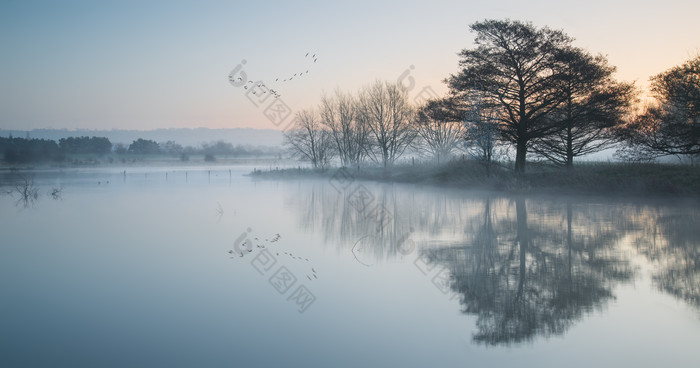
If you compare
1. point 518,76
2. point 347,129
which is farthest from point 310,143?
point 518,76

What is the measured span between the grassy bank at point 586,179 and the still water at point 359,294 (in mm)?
7243

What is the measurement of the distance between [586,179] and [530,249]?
1491 cm

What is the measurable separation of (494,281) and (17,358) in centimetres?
606

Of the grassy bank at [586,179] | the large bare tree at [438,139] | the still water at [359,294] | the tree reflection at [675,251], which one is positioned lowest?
the still water at [359,294]

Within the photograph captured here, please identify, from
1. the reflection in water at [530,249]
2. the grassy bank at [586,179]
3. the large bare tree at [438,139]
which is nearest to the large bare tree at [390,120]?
the large bare tree at [438,139]

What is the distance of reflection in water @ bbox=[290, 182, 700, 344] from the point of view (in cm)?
605

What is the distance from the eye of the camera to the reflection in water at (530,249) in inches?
238

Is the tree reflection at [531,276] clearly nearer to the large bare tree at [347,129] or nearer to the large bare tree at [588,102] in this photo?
the large bare tree at [588,102]

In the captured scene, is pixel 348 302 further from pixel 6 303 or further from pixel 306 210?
pixel 306 210

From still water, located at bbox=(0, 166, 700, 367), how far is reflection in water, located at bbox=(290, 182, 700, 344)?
0.14 feet

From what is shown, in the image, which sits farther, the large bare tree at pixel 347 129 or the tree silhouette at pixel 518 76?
the large bare tree at pixel 347 129

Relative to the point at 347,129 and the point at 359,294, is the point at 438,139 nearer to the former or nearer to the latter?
the point at 347,129

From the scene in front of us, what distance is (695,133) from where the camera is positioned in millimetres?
22281

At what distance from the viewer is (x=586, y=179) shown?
22.7 m
